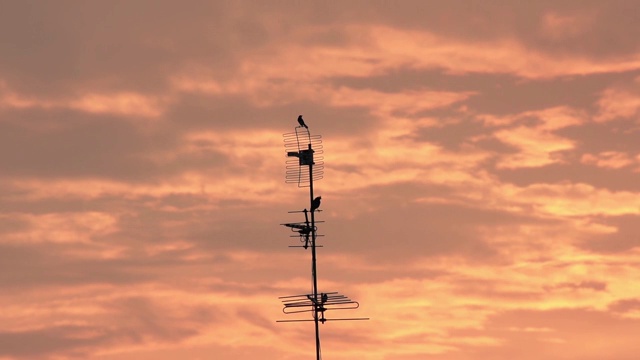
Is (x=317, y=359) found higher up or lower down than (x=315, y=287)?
lower down

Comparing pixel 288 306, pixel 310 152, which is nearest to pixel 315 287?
pixel 288 306

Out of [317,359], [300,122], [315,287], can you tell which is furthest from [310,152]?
[317,359]

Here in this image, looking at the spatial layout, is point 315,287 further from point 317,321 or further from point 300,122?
point 300,122

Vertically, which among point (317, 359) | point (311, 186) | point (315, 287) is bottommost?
point (317, 359)

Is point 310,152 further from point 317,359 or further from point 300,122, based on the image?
point 317,359

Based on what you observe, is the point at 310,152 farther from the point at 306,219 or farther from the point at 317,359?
the point at 317,359

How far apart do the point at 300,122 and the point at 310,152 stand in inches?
46.2

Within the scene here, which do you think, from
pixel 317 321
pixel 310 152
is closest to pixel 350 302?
pixel 317 321

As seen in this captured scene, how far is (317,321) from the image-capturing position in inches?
2320

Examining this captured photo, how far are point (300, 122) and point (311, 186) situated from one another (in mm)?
2420

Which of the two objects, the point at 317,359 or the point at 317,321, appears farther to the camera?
the point at 317,321

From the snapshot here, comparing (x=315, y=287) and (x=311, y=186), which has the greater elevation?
(x=311, y=186)

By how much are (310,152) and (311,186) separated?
1.28 m

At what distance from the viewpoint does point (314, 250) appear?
60.4 m
